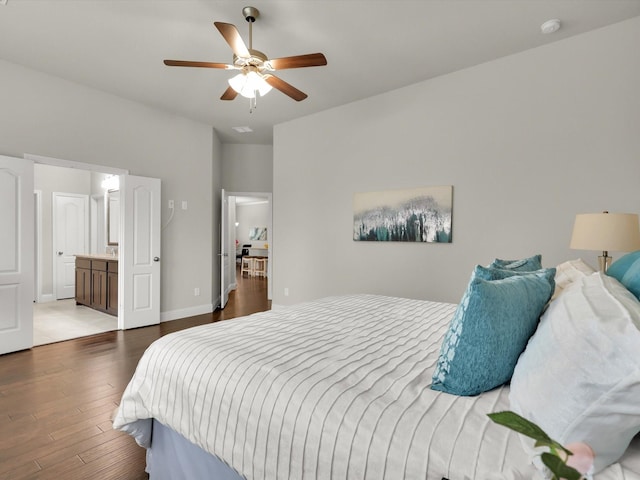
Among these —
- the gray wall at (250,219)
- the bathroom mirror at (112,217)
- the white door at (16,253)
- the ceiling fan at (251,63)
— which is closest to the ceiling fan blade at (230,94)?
the ceiling fan at (251,63)

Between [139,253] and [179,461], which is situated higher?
[139,253]

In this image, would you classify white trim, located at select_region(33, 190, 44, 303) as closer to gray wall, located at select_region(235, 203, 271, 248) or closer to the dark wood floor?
the dark wood floor

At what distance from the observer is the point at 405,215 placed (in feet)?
13.1

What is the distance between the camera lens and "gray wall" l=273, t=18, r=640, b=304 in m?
2.89

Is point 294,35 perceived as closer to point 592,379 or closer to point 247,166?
point 592,379

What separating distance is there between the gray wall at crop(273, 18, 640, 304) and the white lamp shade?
706 mm

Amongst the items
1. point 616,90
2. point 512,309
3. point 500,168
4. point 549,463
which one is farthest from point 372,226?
point 549,463

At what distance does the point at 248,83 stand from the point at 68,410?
8.77ft

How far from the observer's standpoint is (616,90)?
2.85 metres

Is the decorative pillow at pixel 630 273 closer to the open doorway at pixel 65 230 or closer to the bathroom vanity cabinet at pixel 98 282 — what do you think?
the bathroom vanity cabinet at pixel 98 282

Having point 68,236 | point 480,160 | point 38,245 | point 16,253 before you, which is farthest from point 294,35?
point 68,236

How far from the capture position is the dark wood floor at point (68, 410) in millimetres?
1753

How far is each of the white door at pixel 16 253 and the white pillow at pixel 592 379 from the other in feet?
14.4

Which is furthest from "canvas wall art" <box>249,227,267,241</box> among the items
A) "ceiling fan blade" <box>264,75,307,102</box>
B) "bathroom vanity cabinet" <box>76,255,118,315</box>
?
"ceiling fan blade" <box>264,75,307,102</box>
